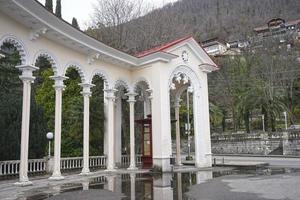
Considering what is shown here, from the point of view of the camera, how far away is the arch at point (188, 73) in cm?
1913

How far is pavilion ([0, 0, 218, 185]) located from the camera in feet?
38.9

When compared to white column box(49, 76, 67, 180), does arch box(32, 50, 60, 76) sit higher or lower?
higher

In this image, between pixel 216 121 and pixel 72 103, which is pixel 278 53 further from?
pixel 72 103

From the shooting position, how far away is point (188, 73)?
20109 mm

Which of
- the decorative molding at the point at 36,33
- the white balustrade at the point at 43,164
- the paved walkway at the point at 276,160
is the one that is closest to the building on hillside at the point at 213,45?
the paved walkway at the point at 276,160

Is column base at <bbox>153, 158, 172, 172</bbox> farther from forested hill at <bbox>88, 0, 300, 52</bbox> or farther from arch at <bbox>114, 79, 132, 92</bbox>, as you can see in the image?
forested hill at <bbox>88, 0, 300, 52</bbox>

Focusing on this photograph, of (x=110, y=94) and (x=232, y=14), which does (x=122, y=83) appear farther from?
(x=232, y=14)

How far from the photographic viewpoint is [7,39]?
11.3 metres

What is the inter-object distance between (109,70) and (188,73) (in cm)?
512

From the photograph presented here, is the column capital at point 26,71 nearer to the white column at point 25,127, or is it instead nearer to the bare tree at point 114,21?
the white column at point 25,127

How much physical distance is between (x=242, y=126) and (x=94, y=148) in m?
36.4

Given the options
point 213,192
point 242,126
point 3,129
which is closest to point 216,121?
point 242,126

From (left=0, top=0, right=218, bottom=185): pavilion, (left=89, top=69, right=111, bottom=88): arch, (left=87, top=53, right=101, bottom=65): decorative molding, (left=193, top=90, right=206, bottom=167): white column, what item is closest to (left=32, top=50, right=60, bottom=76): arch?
(left=0, top=0, right=218, bottom=185): pavilion

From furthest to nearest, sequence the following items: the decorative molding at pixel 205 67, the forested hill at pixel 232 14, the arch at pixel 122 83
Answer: the forested hill at pixel 232 14, the decorative molding at pixel 205 67, the arch at pixel 122 83
